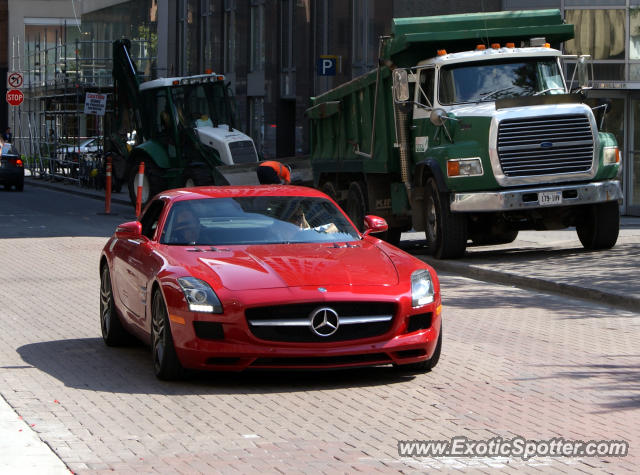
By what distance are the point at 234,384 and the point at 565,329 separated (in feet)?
13.1

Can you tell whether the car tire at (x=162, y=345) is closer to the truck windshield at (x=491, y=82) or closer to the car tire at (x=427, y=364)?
the car tire at (x=427, y=364)

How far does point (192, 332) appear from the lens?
8.28 m

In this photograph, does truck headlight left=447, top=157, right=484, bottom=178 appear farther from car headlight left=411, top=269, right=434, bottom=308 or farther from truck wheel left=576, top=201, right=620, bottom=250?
car headlight left=411, top=269, right=434, bottom=308

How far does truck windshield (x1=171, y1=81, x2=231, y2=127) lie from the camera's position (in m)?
31.7

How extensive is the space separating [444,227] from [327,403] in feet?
32.2

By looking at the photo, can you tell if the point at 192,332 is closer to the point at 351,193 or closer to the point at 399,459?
the point at 399,459

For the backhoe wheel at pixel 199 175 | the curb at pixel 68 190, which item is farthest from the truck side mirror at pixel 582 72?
the curb at pixel 68 190

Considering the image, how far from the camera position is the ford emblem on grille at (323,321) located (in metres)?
8.27

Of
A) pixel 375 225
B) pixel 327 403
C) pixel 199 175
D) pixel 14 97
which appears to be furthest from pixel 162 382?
pixel 14 97

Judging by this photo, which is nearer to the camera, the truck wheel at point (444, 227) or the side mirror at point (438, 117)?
the truck wheel at point (444, 227)

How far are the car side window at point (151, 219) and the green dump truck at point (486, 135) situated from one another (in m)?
7.53

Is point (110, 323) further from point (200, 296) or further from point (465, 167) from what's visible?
point (465, 167)

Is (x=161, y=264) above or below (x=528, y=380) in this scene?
above

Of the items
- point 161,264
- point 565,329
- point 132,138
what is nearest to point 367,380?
point 161,264
